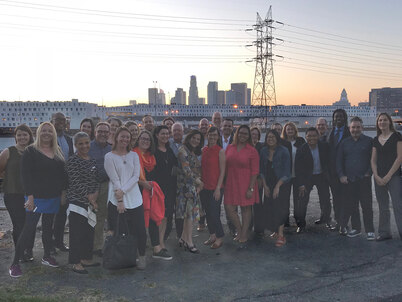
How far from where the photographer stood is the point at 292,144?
642 cm

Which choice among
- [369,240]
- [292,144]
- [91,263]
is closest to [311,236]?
[369,240]

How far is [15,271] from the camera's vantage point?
438cm

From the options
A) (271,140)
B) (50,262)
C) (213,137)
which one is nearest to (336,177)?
(271,140)

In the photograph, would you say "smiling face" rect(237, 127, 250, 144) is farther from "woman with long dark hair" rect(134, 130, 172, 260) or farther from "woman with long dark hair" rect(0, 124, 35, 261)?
"woman with long dark hair" rect(0, 124, 35, 261)

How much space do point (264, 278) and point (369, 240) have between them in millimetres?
2438

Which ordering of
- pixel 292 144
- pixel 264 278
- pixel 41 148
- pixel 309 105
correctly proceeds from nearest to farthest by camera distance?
pixel 264 278
pixel 41 148
pixel 292 144
pixel 309 105

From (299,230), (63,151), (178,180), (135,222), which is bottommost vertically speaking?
(299,230)

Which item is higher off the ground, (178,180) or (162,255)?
(178,180)

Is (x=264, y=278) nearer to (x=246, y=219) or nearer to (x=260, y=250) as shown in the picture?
(x=260, y=250)

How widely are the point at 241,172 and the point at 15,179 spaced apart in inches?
130

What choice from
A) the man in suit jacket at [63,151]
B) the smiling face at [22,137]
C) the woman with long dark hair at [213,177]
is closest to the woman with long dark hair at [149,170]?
the woman with long dark hair at [213,177]

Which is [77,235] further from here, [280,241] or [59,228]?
[280,241]

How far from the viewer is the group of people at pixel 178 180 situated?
4508 mm

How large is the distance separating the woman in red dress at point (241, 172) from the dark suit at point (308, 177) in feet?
3.12
